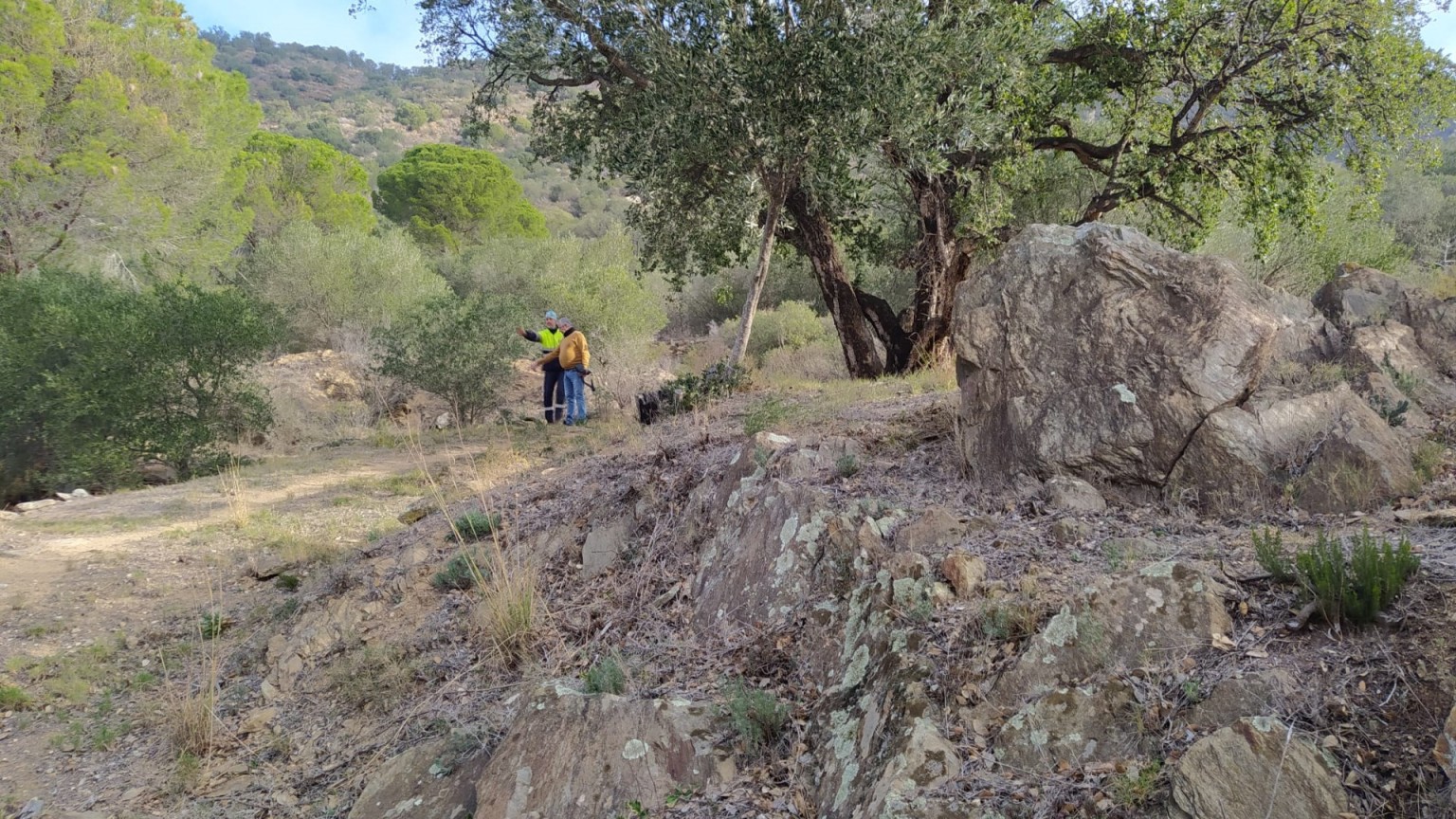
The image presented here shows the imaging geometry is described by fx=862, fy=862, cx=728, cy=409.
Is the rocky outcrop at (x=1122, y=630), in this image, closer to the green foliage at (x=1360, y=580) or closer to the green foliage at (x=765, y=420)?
the green foliage at (x=1360, y=580)

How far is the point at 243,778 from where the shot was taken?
4539 mm

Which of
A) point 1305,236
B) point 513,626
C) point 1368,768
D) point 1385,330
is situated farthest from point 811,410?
point 1305,236

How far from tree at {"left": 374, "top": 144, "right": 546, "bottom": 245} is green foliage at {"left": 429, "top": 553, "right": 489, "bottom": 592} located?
28.7 meters

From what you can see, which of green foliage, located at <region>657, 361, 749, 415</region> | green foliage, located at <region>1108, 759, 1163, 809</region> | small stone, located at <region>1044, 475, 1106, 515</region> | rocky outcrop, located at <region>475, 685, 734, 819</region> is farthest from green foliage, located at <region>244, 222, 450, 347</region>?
green foliage, located at <region>1108, 759, 1163, 809</region>

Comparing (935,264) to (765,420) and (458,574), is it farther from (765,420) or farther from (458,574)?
(458,574)

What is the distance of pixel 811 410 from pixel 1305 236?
11.8 meters

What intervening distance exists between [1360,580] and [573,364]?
35.3 feet

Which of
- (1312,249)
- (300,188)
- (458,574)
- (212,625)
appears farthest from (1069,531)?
(300,188)

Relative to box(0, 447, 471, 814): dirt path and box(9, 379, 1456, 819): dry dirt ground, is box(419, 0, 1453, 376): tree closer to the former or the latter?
box(9, 379, 1456, 819): dry dirt ground

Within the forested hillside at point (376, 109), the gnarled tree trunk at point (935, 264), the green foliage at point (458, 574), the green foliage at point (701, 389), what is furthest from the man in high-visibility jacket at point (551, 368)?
the forested hillside at point (376, 109)

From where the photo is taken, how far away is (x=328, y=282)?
22859 millimetres

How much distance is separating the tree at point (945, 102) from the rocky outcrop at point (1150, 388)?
4105 millimetres

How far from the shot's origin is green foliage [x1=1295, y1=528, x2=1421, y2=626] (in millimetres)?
2557

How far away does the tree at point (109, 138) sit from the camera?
16.2 meters
